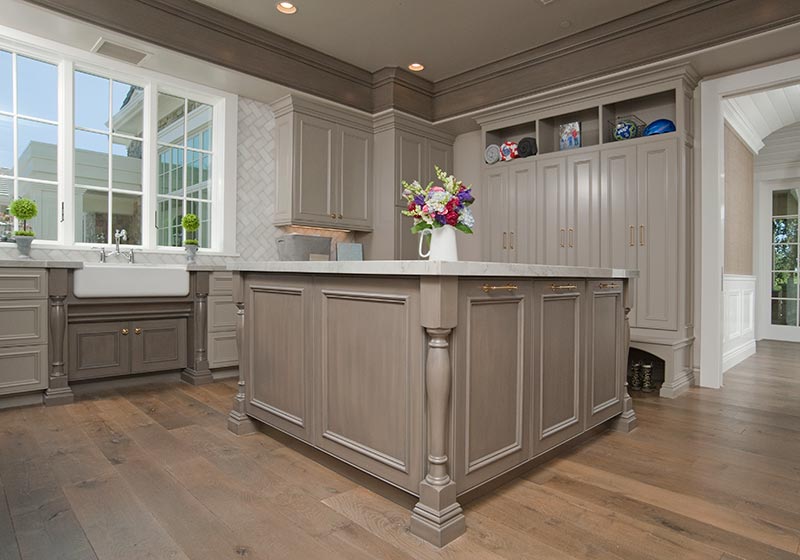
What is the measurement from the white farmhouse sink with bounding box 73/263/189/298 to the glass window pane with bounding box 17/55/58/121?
1.28 meters

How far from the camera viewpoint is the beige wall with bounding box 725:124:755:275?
5152 mm

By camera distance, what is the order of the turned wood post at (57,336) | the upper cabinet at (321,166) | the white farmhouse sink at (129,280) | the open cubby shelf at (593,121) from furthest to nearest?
the upper cabinet at (321,166) → the open cubby shelf at (593,121) → the white farmhouse sink at (129,280) → the turned wood post at (57,336)

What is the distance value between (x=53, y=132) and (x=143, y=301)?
1444 millimetres

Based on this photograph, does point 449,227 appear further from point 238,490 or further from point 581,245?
point 581,245

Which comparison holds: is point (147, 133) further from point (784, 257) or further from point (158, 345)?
point (784, 257)

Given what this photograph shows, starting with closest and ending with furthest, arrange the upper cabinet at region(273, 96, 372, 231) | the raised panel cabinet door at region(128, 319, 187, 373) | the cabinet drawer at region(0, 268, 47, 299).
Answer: the cabinet drawer at region(0, 268, 47, 299), the raised panel cabinet door at region(128, 319, 187, 373), the upper cabinet at region(273, 96, 372, 231)

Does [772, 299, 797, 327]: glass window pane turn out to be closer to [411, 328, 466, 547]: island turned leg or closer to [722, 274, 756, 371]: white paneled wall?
[722, 274, 756, 371]: white paneled wall

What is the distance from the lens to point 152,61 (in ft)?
12.4

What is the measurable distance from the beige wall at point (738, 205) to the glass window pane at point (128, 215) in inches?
219

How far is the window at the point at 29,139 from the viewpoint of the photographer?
353 cm

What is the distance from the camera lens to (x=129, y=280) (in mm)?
3504

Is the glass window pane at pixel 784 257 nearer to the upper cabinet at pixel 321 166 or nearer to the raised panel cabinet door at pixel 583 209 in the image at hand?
the raised panel cabinet door at pixel 583 209

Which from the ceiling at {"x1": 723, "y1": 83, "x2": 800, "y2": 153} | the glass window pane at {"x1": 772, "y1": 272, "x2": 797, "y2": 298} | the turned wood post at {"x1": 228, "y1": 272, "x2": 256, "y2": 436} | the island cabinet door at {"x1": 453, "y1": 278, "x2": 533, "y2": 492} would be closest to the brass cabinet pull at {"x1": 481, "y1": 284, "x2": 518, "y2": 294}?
the island cabinet door at {"x1": 453, "y1": 278, "x2": 533, "y2": 492}

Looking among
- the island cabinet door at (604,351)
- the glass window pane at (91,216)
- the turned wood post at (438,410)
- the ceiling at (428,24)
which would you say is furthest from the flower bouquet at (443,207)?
the glass window pane at (91,216)
